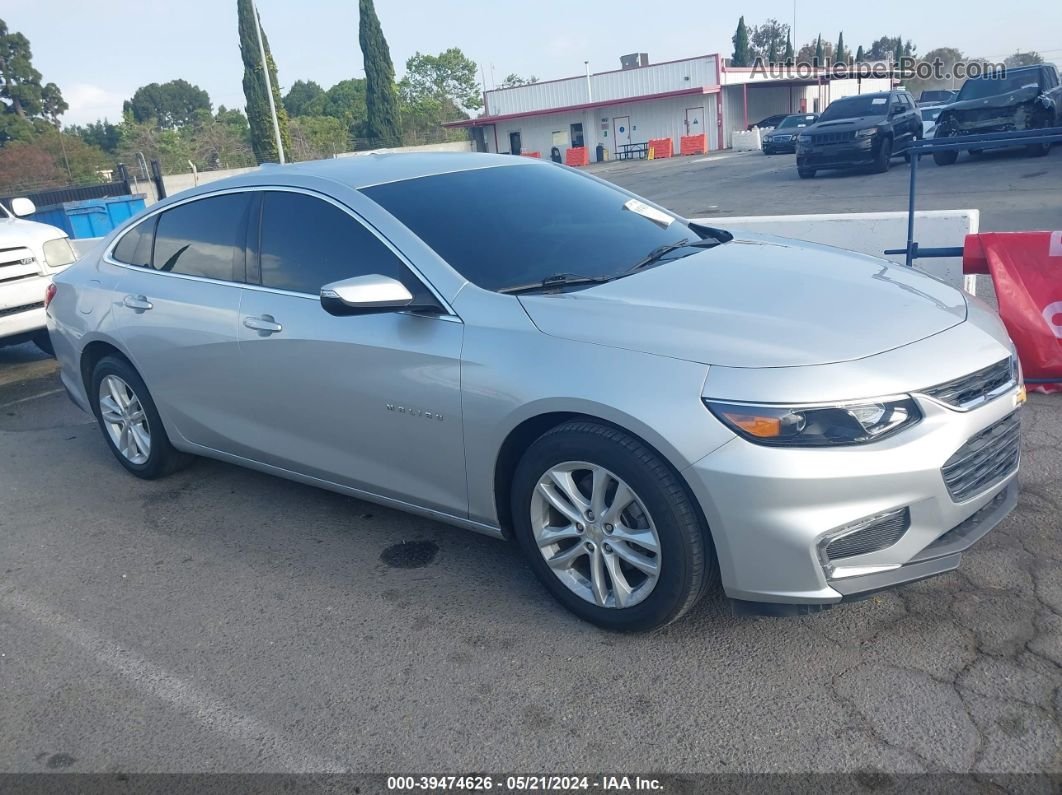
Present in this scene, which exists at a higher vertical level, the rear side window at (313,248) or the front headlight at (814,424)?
the rear side window at (313,248)

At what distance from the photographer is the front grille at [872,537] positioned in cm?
273

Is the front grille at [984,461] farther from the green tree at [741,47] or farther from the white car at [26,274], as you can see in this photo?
the green tree at [741,47]

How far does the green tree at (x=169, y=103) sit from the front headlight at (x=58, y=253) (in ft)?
389

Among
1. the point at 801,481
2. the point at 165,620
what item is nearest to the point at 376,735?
the point at 165,620

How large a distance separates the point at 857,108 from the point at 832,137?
5.34ft

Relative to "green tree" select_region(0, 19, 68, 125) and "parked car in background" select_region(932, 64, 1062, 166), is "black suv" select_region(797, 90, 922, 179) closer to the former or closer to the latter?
"parked car in background" select_region(932, 64, 1062, 166)

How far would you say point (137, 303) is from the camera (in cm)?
470

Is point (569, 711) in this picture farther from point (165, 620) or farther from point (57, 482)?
point (57, 482)

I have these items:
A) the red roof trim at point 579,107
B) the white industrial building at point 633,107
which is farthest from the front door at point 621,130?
the red roof trim at point 579,107

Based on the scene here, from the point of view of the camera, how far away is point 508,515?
136 inches

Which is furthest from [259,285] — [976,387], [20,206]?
[20,206]

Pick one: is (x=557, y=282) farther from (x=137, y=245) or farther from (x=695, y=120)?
(x=695, y=120)

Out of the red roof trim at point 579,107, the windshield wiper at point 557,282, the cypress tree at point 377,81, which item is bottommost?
the windshield wiper at point 557,282

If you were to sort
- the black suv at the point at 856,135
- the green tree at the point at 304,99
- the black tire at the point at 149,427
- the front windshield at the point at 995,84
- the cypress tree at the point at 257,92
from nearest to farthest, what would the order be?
the black tire at the point at 149,427 → the front windshield at the point at 995,84 → the black suv at the point at 856,135 → the cypress tree at the point at 257,92 → the green tree at the point at 304,99
